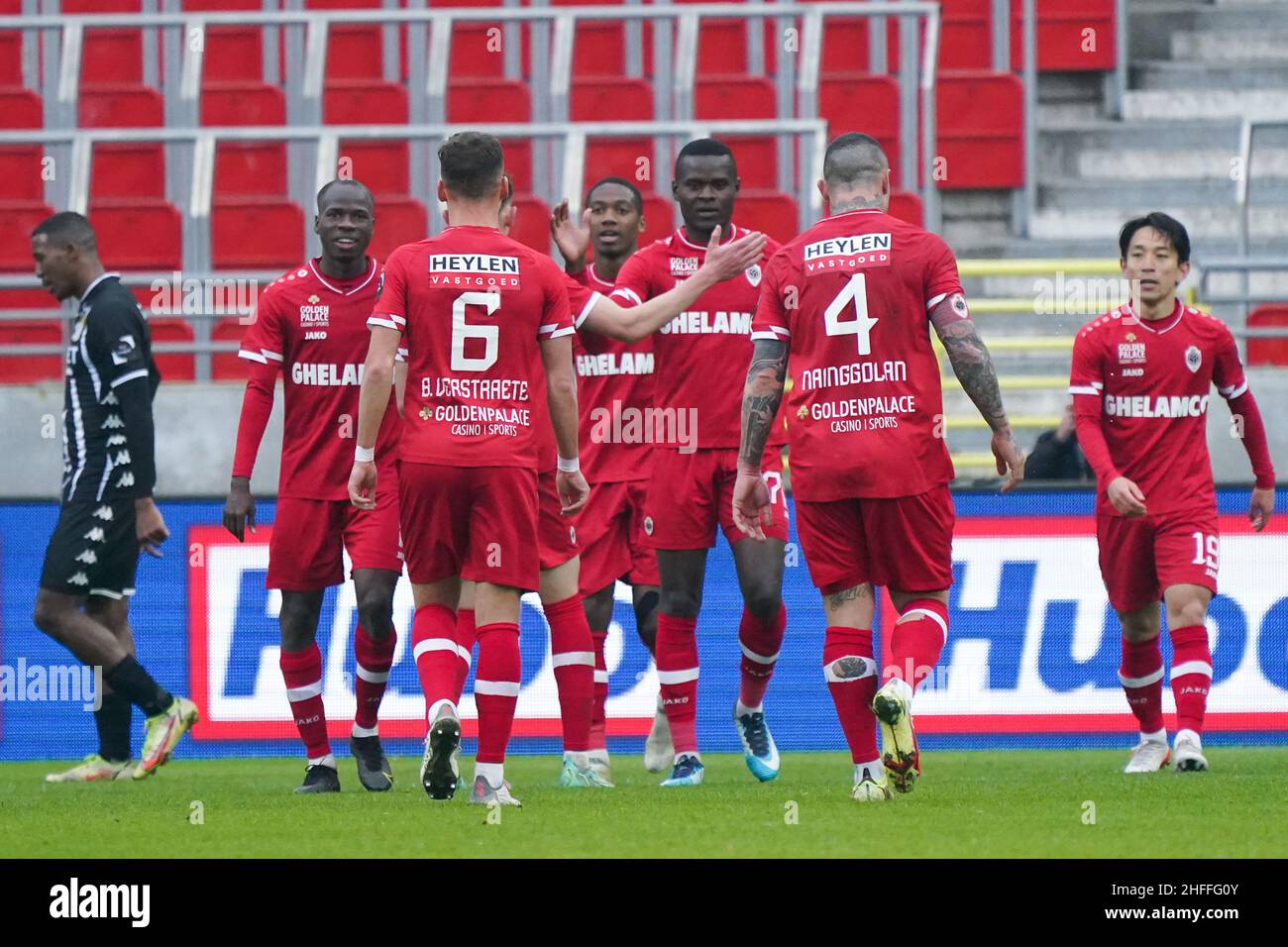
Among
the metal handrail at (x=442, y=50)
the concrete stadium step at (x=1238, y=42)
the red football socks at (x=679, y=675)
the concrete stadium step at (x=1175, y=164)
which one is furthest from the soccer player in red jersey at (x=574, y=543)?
the concrete stadium step at (x=1238, y=42)

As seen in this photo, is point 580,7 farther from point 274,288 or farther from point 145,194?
point 274,288

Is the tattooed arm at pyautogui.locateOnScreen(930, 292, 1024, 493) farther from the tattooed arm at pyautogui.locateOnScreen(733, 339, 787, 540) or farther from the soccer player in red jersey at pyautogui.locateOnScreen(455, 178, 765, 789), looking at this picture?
the soccer player in red jersey at pyautogui.locateOnScreen(455, 178, 765, 789)

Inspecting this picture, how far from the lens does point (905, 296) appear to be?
23.0ft

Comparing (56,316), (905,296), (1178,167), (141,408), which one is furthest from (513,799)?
(1178,167)

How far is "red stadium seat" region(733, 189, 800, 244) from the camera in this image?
1362 centimetres

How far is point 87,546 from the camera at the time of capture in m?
9.33

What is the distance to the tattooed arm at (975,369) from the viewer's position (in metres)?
6.91

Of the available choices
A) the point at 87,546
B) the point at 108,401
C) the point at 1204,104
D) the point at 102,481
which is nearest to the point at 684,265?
the point at 108,401

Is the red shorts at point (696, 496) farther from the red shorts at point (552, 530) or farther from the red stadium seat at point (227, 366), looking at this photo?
the red stadium seat at point (227, 366)

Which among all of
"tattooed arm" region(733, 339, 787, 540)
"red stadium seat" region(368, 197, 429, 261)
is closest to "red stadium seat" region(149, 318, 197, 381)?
"red stadium seat" region(368, 197, 429, 261)

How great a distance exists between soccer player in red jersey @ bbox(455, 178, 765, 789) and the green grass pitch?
1.02ft

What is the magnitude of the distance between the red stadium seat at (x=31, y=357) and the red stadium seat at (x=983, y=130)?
6.26m

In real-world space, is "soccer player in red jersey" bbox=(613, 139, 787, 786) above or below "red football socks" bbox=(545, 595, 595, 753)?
above

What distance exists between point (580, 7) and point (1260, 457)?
6.82m
